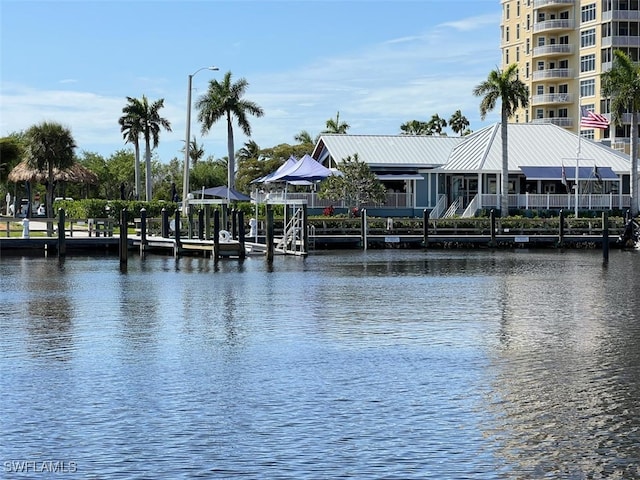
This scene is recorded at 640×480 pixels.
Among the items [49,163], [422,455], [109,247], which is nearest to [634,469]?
[422,455]

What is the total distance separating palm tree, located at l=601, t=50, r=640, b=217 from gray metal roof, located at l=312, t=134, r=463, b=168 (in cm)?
1299

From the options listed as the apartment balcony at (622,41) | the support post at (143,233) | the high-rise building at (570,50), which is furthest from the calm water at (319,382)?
the high-rise building at (570,50)

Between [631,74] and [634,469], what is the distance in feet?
230

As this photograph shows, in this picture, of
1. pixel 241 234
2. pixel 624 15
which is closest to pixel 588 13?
pixel 624 15

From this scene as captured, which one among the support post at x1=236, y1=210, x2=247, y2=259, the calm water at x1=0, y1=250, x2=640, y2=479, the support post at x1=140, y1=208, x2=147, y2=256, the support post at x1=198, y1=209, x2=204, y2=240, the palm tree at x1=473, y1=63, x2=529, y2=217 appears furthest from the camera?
the palm tree at x1=473, y1=63, x2=529, y2=217

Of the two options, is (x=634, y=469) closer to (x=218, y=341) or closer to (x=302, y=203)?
(x=218, y=341)

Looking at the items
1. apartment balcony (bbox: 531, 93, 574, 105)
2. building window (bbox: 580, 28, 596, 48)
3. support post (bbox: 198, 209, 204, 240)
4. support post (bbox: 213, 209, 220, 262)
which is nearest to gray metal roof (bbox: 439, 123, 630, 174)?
support post (bbox: 198, 209, 204, 240)

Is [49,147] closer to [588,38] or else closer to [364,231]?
[364,231]

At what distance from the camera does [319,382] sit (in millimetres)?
22406

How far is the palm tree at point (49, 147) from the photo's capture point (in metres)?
93.0

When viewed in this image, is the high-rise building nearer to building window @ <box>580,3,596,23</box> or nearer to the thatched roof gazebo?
building window @ <box>580,3,596,23</box>

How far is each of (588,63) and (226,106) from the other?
165 feet

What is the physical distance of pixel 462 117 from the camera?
144 meters

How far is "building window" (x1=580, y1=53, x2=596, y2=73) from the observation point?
12825cm
